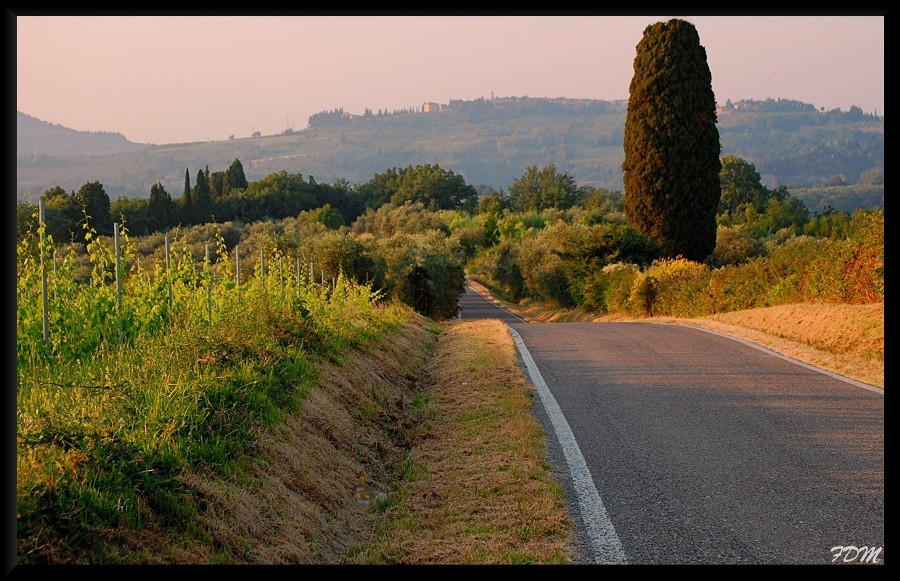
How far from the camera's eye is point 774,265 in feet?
83.7

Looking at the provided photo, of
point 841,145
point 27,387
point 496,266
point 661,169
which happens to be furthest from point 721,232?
point 841,145

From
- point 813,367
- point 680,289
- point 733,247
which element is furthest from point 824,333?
point 733,247

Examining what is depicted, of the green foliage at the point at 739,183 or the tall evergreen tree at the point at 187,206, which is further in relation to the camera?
the green foliage at the point at 739,183

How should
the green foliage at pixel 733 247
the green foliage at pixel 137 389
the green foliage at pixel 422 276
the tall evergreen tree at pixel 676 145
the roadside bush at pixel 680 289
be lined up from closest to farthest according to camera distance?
the green foliage at pixel 137 389
the roadside bush at pixel 680 289
the green foliage at pixel 422 276
the tall evergreen tree at pixel 676 145
the green foliage at pixel 733 247

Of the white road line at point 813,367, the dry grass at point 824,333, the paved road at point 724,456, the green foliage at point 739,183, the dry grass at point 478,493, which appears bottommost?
the dry grass at point 478,493

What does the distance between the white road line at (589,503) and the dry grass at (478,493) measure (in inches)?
6.3

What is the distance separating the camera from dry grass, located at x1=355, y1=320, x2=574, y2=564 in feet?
19.5

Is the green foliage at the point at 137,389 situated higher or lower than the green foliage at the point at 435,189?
lower

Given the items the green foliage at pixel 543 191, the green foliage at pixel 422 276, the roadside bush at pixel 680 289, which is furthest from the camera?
the green foliage at pixel 543 191

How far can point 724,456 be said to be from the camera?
26.2ft

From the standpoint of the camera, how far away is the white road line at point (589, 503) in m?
5.59

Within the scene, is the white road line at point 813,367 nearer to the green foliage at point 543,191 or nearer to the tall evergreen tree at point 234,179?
the tall evergreen tree at point 234,179

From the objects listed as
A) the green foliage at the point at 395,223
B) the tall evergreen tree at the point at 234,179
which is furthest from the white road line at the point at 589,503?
the tall evergreen tree at the point at 234,179

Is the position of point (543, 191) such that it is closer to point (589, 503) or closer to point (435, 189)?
point (435, 189)
